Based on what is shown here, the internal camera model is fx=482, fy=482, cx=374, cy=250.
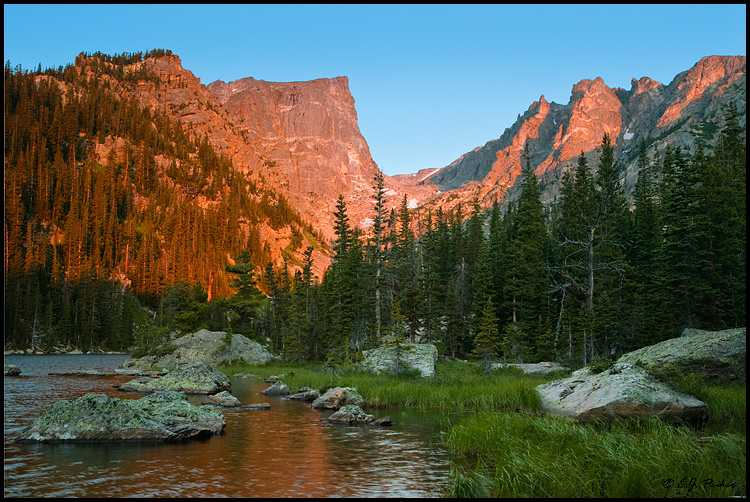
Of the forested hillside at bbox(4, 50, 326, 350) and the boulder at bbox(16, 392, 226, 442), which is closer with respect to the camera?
the boulder at bbox(16, 392, 226, 442)

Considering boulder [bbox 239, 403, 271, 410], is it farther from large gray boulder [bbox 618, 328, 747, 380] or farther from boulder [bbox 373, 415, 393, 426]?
large gray boulder [bbox 618, 328, 747, 380]

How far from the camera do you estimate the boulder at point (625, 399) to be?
1605 centimetres

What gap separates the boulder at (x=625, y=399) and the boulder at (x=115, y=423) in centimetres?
1352

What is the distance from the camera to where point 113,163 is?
152m

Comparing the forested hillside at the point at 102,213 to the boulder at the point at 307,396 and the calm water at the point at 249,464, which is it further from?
the calm water at the point at 249,464

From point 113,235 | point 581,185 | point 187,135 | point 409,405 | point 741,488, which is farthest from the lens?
point 187,135

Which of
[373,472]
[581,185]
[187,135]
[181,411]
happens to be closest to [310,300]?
[581,185]

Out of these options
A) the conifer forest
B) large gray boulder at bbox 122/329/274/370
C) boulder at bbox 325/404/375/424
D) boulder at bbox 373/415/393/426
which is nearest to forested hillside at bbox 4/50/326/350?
the conifer forest

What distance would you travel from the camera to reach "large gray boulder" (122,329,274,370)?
185 ft

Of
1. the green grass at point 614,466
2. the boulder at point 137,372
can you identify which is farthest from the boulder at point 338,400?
the boulder at point 137,372

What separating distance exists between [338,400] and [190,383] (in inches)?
519

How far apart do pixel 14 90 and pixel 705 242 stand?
188 m

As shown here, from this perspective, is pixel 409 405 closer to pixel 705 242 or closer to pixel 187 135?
pixel 705 242

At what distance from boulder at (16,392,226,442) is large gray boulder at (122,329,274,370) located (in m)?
39.6
